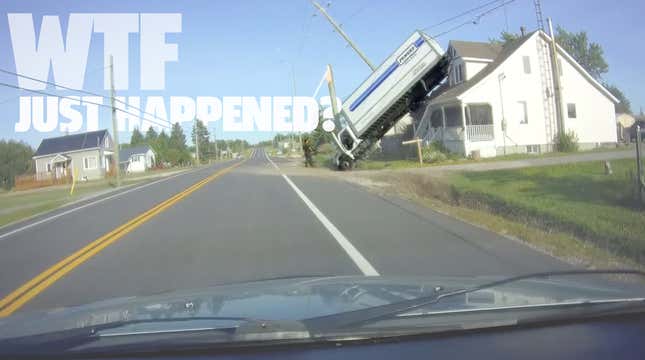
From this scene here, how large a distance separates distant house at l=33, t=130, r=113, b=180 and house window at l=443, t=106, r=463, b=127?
38612 mm

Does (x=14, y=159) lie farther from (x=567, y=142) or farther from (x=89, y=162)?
(x=567, y=142)

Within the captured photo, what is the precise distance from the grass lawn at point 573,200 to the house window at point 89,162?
166ft

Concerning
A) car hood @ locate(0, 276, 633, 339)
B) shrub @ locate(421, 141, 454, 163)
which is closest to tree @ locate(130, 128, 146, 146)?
shrub @ locate(421, 141, 454, 163)

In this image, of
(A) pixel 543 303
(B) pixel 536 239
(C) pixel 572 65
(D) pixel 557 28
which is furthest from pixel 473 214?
(D) pixel 557 28

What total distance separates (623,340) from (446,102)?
31.3 metres

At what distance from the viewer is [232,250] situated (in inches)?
328

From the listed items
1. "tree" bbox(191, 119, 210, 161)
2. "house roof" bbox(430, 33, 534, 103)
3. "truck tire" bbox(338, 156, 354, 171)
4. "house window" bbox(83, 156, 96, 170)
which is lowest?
"truck tire" bbox(338, 156, 354, 171)

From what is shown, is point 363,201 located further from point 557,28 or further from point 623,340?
point 557,28

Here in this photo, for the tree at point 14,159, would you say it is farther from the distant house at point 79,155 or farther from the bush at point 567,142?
the bush at point 567,142

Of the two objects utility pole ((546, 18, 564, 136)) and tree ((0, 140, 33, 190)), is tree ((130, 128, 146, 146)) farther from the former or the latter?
utility pole ((546, 18, 564, 136))

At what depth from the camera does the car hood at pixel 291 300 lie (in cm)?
338

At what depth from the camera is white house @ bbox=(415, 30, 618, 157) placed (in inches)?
1299

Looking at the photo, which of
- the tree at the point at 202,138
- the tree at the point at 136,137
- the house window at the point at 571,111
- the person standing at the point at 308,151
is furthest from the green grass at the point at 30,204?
the tree at the point at 136,137

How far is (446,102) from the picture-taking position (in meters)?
33.2
